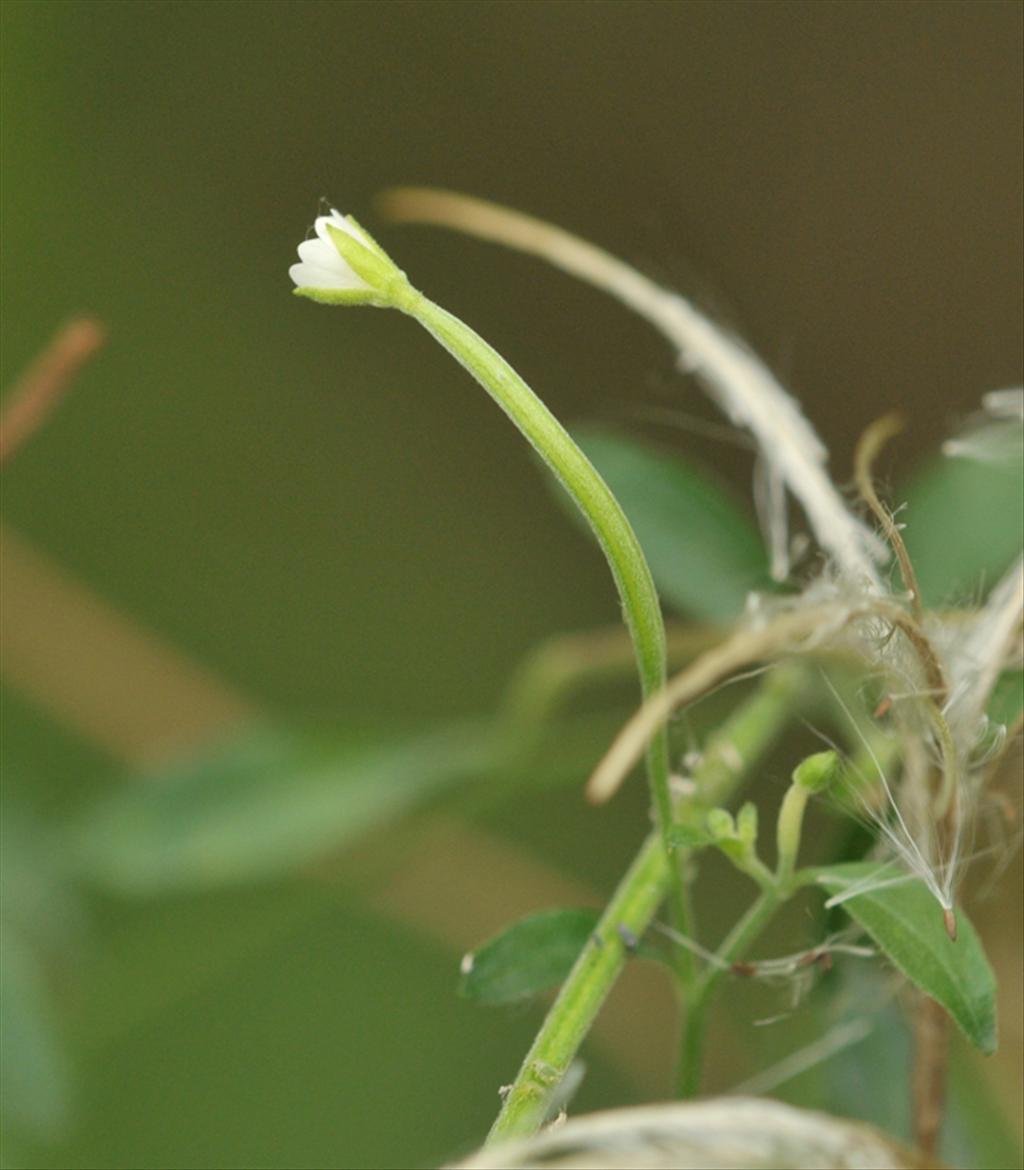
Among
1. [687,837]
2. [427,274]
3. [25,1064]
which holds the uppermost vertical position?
[427,274]

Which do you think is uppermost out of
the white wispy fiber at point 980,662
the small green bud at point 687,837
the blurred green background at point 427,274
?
the blurred green background at point 427,274

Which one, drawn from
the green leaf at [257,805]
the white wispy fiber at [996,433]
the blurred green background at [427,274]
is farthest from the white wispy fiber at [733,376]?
the blurred green background at [427,274]

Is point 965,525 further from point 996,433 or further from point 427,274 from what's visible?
point 427,274

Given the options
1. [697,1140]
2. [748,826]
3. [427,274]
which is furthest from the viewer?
[427,274]

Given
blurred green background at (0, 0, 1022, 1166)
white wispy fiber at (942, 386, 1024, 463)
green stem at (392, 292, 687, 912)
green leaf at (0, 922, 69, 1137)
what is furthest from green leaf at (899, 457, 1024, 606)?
blurred green background at (0, 0, 1022, 1166)

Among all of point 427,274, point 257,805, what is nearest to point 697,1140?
point 257,805

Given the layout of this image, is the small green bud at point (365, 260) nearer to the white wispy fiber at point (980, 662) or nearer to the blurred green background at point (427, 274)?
the white wispy fiber at point (980, 662)
